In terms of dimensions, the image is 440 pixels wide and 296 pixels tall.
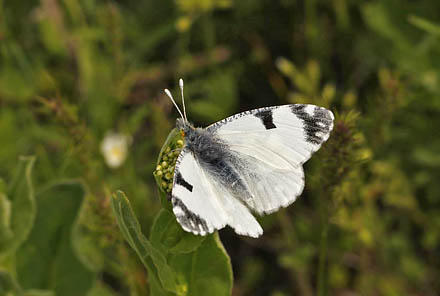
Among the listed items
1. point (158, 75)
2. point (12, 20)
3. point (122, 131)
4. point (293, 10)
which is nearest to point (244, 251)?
point (122, 131)

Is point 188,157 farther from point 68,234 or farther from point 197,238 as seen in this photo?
point 68,234

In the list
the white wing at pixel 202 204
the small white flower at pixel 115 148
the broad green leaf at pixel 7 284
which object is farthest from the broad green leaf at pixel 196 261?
the small white flower at pixel 115 148

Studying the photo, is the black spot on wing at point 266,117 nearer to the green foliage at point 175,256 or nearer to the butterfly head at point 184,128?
the butterfly head at point 184,128

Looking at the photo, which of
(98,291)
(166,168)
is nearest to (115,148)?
(98,291)

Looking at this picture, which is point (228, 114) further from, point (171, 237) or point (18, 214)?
point (171, 237)

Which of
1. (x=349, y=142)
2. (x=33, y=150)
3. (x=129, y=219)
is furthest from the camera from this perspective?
(x=33, y=150)

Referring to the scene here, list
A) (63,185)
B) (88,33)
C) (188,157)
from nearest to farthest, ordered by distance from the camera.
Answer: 1. (188,157)
2. (63,185)
3. (88,33)

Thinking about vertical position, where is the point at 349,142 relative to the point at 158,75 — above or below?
above

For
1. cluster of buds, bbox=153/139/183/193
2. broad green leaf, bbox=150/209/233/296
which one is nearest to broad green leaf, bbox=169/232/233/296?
broad green leaf, bbox=150/209/233/296
